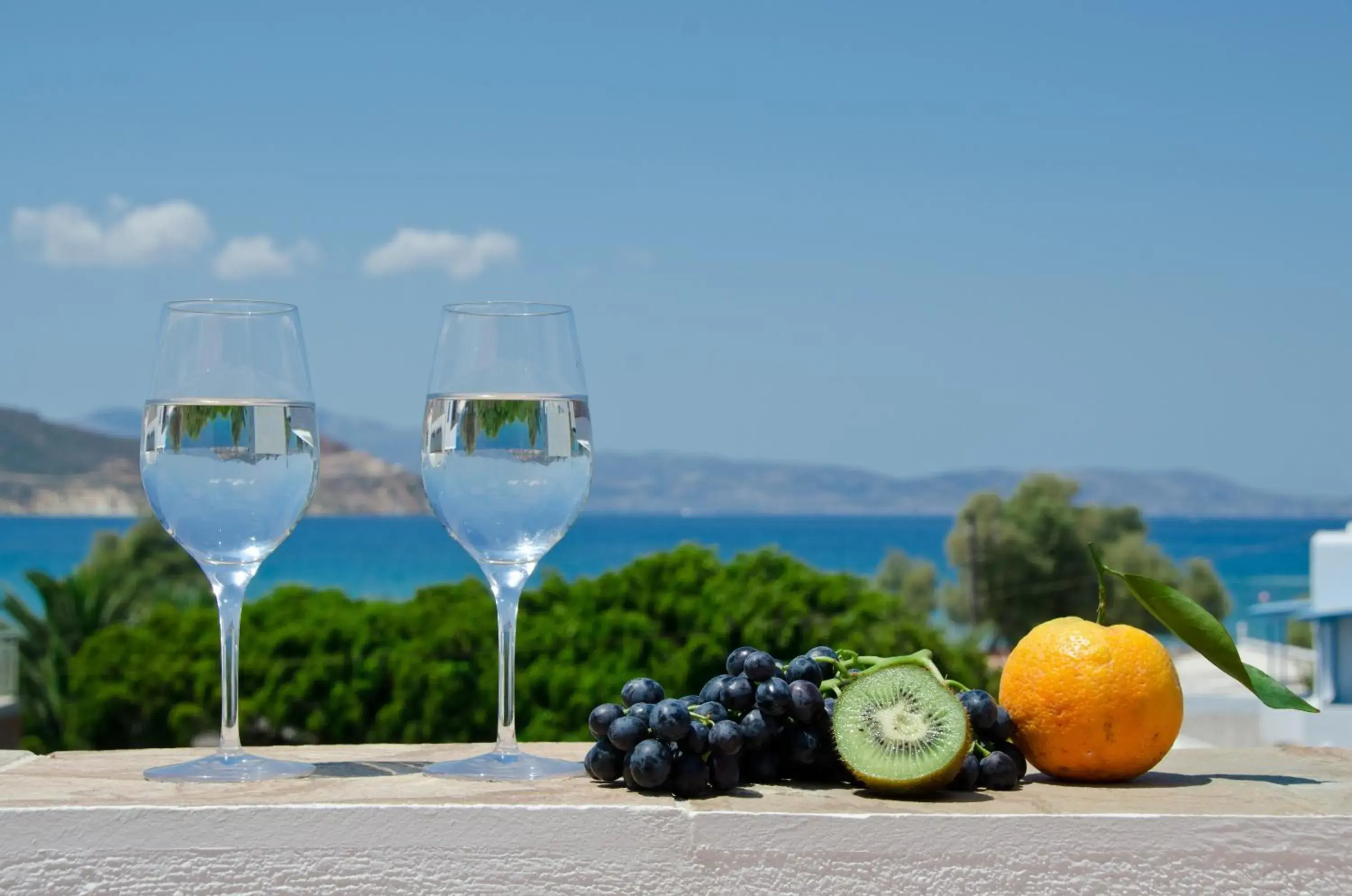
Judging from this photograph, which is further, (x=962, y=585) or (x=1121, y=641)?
(x=962, y=585)

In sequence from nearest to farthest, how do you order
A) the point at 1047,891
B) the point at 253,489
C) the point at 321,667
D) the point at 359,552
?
the point at 1047,891
the point at 253,489
the point at 321,667
the point at 359,552

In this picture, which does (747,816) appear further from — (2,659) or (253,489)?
(2,659)

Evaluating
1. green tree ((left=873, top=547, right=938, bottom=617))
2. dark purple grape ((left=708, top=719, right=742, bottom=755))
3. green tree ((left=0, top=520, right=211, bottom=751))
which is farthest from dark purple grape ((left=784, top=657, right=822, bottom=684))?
green tree ((left=873, top=547, right=938, bottom=617))

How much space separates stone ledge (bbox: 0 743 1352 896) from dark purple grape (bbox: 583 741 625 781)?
0.09 metres

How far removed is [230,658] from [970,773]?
0.96m

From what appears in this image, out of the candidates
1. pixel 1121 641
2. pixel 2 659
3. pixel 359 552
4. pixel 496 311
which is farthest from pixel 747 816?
pixel 359 552

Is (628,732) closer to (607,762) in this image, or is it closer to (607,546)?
(607,762)

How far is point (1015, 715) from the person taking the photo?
1998mm

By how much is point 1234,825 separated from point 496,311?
3.61 feet

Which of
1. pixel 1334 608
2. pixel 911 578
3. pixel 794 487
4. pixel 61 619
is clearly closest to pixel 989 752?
pixel 1334 608

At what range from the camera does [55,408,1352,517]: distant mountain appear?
13362cm

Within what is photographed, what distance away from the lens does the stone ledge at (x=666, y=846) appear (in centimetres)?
175

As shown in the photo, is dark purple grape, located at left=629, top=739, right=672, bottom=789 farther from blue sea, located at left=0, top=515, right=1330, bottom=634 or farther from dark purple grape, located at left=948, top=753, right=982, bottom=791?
blue sea, located at left=0, top=515, right=1330, bottom=634

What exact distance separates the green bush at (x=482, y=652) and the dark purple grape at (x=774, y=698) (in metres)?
4.88
